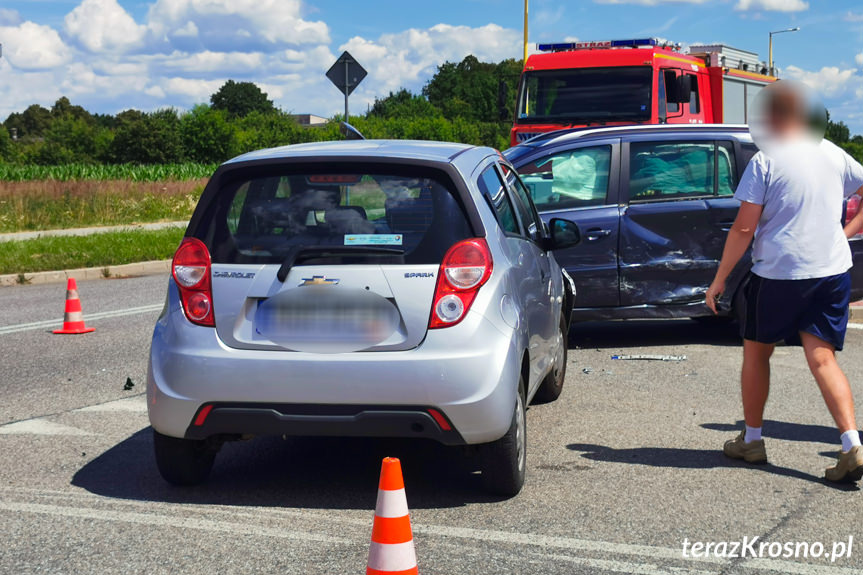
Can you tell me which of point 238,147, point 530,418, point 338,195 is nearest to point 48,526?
point 338,195

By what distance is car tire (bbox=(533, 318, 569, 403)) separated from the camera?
7.19 m

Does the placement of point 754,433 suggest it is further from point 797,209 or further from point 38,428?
point 38,428

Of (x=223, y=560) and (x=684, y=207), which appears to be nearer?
(x=223, y=560)

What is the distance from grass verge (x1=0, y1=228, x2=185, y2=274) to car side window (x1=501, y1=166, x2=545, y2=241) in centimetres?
1124

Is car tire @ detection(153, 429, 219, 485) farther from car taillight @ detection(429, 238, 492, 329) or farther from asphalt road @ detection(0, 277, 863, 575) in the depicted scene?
car taillight @ detection(429, 238, 492, 329)

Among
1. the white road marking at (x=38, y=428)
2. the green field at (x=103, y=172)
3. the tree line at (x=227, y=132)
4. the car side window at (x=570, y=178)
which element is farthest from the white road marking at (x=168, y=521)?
A: the tree line at (x=227, y=132)

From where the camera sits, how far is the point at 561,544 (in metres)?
4.42

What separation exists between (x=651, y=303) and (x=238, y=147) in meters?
68.2

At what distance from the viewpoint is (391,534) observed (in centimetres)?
351

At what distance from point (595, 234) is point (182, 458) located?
487 centimetres

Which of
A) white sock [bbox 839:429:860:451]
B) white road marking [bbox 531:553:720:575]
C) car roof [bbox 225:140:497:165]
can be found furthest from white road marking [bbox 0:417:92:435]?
white sock [bbox 839:429:860:451]

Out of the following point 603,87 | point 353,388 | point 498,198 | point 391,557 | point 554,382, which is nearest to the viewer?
point 391,557

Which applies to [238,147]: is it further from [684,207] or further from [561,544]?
[561,544]

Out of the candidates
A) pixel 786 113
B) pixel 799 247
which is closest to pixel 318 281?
pixel 799 247
